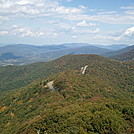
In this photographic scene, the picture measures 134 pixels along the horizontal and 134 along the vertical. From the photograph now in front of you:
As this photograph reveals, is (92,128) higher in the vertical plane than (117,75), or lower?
higher

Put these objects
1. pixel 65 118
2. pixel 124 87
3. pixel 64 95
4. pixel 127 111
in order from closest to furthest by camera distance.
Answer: pixel 65 118 < pixel 127 111 < pixel 64 95 < pixel 124 87

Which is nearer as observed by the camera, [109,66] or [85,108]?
[85,108]

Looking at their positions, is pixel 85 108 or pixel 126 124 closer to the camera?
pixel 126 124

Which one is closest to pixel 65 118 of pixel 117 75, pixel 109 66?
pixel 117 75

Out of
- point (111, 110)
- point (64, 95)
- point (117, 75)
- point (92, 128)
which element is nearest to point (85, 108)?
point (111, 110)

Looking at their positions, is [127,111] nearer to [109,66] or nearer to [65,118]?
[65,118]

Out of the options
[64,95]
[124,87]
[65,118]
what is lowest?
[124,87]

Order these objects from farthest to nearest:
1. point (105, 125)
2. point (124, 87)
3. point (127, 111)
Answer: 1. point (124, 87)
2. point (127, 111)
3. point (105, 125)

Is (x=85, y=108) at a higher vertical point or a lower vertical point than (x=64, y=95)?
higher

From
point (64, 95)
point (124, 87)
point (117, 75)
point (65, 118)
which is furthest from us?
point (117, 75)

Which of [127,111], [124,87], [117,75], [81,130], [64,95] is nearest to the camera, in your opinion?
[81,130]

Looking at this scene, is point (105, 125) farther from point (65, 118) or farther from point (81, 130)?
point (65, 118)
